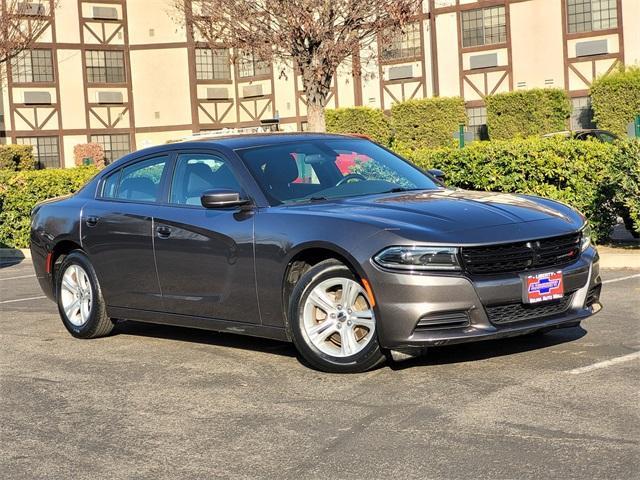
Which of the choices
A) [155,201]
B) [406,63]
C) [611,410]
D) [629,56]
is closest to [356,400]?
[611,410]

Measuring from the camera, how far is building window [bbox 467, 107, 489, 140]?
119 ft

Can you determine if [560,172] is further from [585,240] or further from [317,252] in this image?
[317,252]

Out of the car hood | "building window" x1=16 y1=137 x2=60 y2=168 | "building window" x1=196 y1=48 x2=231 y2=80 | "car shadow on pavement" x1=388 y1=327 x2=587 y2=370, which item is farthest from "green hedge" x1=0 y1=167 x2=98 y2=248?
"building window" x1=196 y1=48 x2=231 y2=80

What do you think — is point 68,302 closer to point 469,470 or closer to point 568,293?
point 568,293

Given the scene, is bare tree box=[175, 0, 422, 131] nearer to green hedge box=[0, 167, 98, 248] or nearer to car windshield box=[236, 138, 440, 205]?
green hedge box=[0, 167, 98, 248]

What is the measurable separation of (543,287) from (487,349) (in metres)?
0.86

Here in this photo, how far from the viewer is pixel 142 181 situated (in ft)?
29.1

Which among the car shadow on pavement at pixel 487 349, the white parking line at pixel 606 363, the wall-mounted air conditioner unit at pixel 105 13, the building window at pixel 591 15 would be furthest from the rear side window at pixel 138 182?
the wall-mounted air conditioner unit at pixel 105 13

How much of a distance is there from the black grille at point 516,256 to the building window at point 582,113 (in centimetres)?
2784

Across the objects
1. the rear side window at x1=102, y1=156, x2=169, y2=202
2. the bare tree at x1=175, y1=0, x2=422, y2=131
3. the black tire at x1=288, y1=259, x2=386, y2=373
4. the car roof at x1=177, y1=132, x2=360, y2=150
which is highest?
the bare tree at x1=175, y1=0, x2=422, y2=131

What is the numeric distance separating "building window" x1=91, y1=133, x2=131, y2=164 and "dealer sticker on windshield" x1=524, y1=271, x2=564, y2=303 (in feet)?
126

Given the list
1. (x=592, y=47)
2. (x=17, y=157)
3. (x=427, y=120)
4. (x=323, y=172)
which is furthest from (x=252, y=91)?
(x=323, y=172)

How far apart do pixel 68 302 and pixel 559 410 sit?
4.88m

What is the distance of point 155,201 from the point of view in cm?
856
